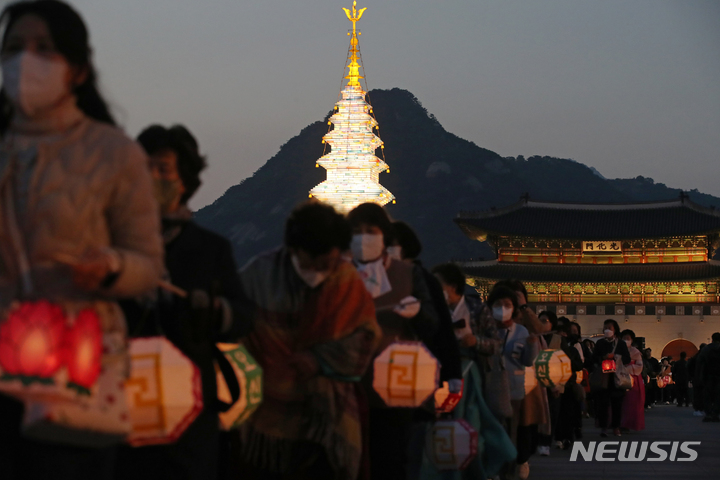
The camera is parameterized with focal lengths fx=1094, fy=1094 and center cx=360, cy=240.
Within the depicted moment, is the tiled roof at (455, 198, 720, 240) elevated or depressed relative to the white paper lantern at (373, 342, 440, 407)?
elevated

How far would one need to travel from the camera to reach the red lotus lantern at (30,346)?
269 cm

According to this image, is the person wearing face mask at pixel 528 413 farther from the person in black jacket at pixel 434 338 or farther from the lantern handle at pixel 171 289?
the lantern handle at pixel 171 289

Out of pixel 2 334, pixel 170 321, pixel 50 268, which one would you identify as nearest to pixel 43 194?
pixel 50 268

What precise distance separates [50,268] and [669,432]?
16137 millimetres

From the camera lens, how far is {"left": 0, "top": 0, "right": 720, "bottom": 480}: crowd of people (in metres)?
3.01

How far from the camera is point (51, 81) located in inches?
120

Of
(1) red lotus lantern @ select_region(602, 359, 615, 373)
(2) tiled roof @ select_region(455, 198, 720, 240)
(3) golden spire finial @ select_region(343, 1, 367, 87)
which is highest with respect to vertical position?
(3) golden spire finial @ select_region(343, 1, 367, 87)

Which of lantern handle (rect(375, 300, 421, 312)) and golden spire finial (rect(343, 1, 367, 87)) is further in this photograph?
golden spire finial (rect(343, 1, 367, 87))

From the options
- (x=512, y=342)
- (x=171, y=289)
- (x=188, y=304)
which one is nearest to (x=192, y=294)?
(x=188, y=304)

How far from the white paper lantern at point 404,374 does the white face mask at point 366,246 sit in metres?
0.55

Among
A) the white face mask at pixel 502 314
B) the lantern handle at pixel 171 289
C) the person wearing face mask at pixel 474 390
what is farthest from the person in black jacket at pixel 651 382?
the lantern handle at pixel 171 289

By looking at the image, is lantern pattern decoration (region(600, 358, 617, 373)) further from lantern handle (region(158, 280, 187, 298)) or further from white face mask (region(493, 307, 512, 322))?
lantern handle (region(158, 280, 187, 298))

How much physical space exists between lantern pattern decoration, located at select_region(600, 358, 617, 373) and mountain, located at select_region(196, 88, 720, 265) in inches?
3689

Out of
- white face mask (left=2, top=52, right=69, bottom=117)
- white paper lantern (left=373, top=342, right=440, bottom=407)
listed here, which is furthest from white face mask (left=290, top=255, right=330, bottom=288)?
white face mask (left=2, top=52, right=69, bottom=117)
